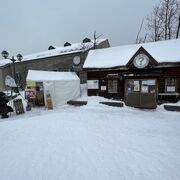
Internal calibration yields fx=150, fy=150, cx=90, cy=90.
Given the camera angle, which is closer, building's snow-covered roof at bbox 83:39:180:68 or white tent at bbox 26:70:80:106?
building's snow-covered roof at bbox 83:39:180:68

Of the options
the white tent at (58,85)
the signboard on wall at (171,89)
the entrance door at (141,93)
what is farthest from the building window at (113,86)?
the signboard on wall at (171,89)

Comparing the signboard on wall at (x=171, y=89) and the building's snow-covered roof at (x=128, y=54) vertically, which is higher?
the building's snow-covered roof at (x=128, y=54)

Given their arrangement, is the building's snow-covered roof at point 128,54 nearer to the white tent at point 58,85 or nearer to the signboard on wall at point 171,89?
the signboard on wall at point 171,89

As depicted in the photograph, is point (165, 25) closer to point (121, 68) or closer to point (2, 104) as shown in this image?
point (121, 68)

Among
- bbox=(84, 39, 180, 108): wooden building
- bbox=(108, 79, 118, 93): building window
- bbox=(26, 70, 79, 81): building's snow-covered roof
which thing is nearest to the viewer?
bbox=(84, 39, 180, 108): wooden building

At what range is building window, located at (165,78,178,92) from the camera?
414 inches

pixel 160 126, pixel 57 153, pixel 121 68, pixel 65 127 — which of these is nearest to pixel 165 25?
pixel 121 68

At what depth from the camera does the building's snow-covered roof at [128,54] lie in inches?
424

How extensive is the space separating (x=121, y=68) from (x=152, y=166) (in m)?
8.74

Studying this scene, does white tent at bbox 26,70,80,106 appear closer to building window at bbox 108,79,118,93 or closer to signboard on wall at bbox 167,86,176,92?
building window at bbox 108,79,118,93

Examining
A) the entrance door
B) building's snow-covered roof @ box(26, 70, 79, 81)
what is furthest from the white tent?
the entrance door

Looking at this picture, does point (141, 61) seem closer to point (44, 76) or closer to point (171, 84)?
point (171, 84)

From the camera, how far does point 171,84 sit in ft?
34.9

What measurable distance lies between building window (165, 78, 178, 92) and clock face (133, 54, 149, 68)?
79.8 inches
